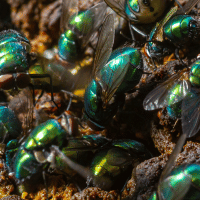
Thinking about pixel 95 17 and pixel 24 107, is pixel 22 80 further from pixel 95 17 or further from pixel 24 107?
pixel 95 17

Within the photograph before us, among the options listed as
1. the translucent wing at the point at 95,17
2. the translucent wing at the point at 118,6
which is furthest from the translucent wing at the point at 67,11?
the translucent wing at the point at 118,6

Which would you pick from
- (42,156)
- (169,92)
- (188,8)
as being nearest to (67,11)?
(188,8)

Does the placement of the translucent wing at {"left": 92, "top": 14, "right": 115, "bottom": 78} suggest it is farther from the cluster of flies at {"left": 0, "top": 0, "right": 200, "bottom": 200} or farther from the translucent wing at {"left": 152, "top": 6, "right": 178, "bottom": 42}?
the translucent wing at {"left": 152, "top": 6, "right": 178, "bottom": 42}

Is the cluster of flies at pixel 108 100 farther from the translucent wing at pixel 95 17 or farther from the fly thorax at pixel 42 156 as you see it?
the translucent wing at pixel 95 17

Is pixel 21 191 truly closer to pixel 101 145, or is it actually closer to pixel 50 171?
pixel 50 171

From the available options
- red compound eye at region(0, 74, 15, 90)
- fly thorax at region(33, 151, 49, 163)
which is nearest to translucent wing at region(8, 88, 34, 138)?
red compound eye at region(0, 74, 15, 90)

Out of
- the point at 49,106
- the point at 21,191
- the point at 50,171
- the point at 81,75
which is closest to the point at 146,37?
the point at 81,75
